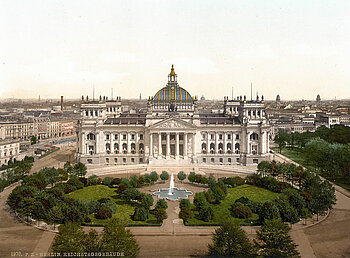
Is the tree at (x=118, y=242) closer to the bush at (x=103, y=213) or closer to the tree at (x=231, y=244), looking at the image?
the tree at (x=231, y=244)

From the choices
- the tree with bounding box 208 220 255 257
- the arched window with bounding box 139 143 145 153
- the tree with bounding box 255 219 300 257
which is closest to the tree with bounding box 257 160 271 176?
the arched window with bounding box 139 143 145 153

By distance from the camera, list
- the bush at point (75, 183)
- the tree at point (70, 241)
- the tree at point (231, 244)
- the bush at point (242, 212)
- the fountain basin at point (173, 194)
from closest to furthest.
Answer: the tree at point (70, 241), the tree at point (231, 244), the bush at point (242, 212), the fountain basin at point (173, 194), the bush at point (75, 183)

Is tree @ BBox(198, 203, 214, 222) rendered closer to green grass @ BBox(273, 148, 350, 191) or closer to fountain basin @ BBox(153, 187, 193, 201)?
fountain basin @ BBox(153, 187, 193, 201)

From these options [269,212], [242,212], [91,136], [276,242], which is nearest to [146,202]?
[242,212]

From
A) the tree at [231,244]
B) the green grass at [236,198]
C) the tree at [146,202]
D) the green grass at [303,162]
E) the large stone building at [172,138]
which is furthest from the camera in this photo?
the large stone building at [172,138]

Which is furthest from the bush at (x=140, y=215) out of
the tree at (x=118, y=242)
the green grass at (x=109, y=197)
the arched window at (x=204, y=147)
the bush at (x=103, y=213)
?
the arched window at (x=204, y=147)

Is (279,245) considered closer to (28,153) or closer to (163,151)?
(163,151)
